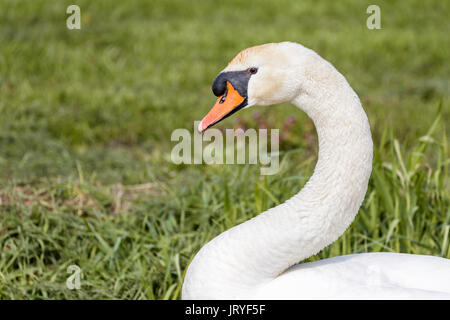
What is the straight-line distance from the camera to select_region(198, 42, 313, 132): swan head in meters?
2.04

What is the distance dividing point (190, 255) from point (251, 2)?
6461 mm

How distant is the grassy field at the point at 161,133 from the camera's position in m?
3.15

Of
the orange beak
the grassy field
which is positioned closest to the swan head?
the orange beak

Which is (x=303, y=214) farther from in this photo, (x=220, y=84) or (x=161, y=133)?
(x=161, y=133)

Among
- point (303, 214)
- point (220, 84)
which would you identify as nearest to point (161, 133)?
A: point (220, 84)

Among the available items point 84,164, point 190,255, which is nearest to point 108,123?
point 84,164

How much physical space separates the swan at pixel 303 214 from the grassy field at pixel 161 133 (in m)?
0.87

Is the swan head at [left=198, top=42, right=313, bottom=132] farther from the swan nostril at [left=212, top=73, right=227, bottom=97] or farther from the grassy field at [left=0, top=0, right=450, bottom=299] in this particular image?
the grassy field at [left=0, top=0, right=450, bottom=299]

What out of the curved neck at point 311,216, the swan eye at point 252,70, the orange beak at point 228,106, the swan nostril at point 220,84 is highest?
the swan eye at point 252,70

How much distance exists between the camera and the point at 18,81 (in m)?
5.95

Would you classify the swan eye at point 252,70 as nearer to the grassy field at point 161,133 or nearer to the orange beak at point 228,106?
the orange beak at point 228,106

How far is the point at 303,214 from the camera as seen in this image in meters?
2.08

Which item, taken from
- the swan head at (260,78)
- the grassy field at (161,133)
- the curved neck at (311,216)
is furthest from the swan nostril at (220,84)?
the grassy field at (161,133)

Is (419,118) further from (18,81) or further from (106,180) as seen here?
(18,81)
